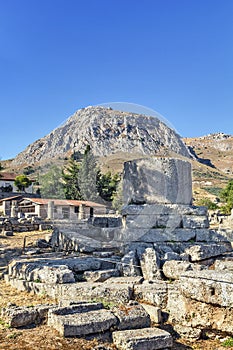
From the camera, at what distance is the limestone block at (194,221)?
10.4 meters

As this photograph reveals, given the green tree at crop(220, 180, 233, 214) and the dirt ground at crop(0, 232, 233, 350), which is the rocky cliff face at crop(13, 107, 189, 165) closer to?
the dirt ground at crop(0, 232, 233, 350)

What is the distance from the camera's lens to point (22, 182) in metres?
60.0

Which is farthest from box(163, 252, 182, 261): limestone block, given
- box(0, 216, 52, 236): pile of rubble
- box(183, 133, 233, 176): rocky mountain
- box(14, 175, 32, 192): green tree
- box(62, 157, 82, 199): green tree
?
box(183, 133, 233, 176): rocky mountain

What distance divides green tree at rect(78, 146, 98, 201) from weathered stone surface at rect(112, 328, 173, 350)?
24.5ft

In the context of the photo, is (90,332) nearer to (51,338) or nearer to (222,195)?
(51,338)

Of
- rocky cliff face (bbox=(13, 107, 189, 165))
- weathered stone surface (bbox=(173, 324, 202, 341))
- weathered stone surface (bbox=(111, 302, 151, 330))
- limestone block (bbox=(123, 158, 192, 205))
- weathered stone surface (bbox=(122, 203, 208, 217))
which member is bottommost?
weathered stone surface (bbox=(173, 324, 202, 341))

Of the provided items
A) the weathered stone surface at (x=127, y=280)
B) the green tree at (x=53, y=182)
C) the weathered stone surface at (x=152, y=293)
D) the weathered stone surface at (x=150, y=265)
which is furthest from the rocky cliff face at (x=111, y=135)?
the weathered stone surface at (x=152, y=293)

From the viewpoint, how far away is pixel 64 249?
13117 millimetres

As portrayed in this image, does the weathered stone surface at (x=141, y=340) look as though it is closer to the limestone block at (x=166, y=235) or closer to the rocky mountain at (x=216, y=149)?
the limestone block at (x=166, y=235)

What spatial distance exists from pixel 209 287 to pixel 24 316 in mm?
3077

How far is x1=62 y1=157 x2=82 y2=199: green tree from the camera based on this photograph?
1263 centimetres

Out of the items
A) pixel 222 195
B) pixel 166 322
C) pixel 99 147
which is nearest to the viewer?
pixel 166 322

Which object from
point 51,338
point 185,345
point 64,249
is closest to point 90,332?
point 51,338

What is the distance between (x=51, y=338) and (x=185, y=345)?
2.17m
